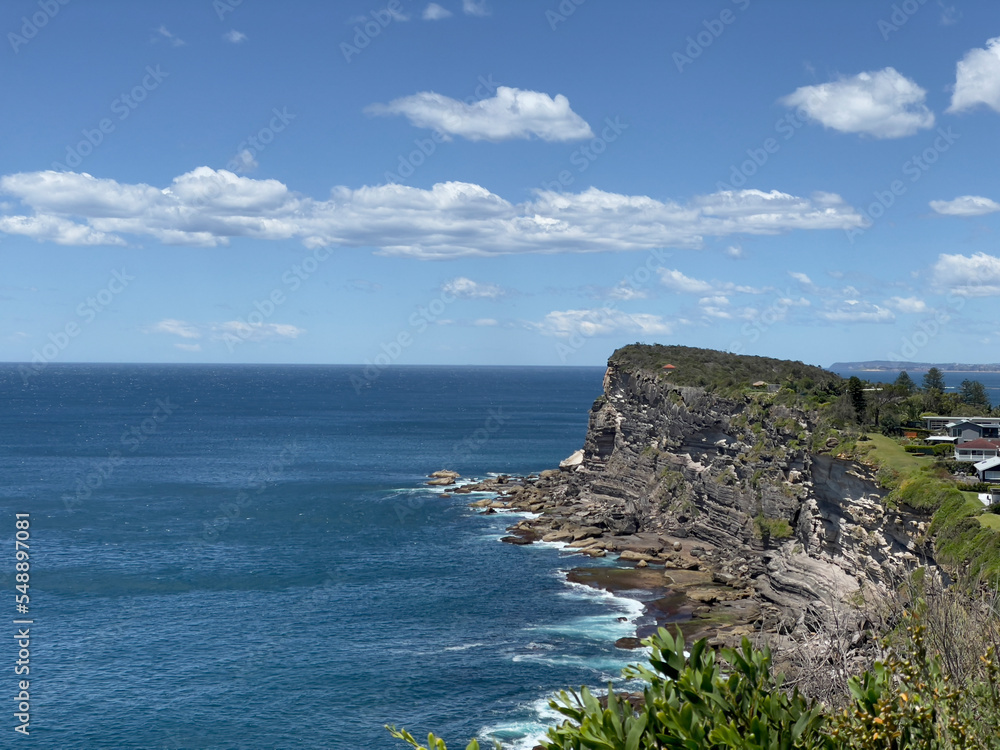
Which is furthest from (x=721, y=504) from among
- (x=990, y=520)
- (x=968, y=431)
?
(x=990, y=520)

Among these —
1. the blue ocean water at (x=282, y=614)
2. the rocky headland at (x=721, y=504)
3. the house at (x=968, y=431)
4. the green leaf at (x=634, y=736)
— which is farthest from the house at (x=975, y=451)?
the green leaf at (x=634, y=736)

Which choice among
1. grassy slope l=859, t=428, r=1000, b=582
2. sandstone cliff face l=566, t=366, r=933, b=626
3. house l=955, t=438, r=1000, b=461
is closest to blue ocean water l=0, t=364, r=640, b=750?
sandstone cliff face l=566, t=366, r=933, b=626

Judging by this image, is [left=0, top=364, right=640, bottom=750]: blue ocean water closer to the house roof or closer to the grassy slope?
the grassy slope

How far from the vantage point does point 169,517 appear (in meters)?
84.9

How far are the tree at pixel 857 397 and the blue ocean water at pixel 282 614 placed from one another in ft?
69.6

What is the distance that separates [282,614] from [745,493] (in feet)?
116

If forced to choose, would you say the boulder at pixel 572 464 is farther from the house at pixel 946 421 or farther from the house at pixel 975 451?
the house at pixel 975 451

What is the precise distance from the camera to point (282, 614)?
2194 inches

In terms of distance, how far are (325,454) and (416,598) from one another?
75.6 metres

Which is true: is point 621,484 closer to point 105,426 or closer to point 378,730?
point 378,730

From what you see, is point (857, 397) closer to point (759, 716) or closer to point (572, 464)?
point (572, 464)

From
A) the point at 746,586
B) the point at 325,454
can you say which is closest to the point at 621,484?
the point at 746,586

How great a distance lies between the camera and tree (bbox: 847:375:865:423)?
58844 mm

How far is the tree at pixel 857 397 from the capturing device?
193ft
